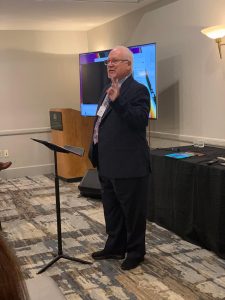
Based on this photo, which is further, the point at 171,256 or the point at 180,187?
the point at 180,187

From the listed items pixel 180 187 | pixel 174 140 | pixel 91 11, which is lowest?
pixel 180 187

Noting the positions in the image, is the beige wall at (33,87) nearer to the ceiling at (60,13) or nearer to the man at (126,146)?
the ceiling at (60,13)

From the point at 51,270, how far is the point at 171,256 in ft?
2.88

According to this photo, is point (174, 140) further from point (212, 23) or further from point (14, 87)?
point (14, 87)

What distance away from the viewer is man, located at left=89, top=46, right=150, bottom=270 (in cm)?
255

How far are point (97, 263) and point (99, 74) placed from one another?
111 inches

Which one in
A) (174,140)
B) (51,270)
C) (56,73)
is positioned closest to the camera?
(51,270)

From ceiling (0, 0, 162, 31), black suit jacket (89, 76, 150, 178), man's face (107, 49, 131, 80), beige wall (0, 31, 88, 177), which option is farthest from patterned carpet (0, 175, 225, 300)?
ceiling (0, 0, 162, 31)

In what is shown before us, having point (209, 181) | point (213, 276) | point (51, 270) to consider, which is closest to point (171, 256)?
point (213, 276)

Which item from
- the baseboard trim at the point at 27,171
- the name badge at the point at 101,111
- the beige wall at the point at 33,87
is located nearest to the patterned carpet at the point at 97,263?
the name badge at the point at 101,111

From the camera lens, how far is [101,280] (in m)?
2.61

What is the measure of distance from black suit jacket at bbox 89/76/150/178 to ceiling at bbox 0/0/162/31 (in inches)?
86.3

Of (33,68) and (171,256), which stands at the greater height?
(33,68)

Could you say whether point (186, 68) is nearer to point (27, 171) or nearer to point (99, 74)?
point (99, 74)
